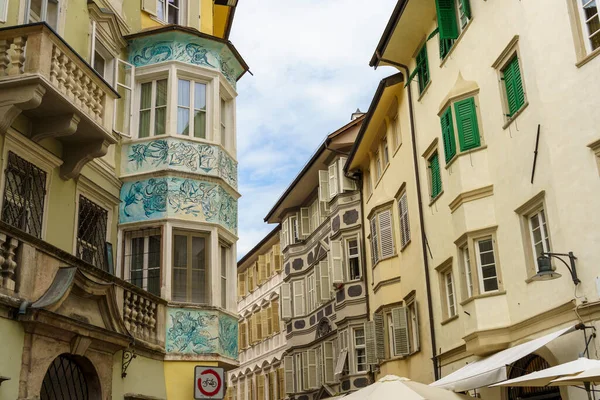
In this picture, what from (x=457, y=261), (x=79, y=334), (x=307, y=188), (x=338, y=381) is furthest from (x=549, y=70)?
(x=307, y=188)

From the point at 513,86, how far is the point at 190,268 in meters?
7.96

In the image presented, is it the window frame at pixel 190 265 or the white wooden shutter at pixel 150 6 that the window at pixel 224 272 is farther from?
the white wooden shutter at pixel 150 6

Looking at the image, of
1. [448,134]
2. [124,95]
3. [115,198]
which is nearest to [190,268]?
[115,198]

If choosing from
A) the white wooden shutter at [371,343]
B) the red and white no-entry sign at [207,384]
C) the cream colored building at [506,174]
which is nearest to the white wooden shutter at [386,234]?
the white wooden shutter at [371,343]

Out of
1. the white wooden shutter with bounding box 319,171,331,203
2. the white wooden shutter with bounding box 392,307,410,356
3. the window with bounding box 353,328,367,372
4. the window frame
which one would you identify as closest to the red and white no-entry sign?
the window frame

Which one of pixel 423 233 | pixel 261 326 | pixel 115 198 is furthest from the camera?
pixel 261 326

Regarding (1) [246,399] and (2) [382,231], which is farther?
(1) [246,399]

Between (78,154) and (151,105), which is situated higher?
(151,105)

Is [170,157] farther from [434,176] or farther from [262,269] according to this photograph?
[262,269]

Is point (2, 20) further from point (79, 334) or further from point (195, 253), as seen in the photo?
point (195, 253)

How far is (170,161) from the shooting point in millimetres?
16172

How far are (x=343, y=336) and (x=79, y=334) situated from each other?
21.8 meters

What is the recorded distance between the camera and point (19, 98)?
37.7 feet

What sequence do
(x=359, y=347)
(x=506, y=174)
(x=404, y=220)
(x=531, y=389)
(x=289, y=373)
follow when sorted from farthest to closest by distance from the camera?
1. (x=289, y=373)
2. (x=359, y=347)
3. (x=404, y=220)
4. (x=506, y=174)
5. (x=531, y=389)
